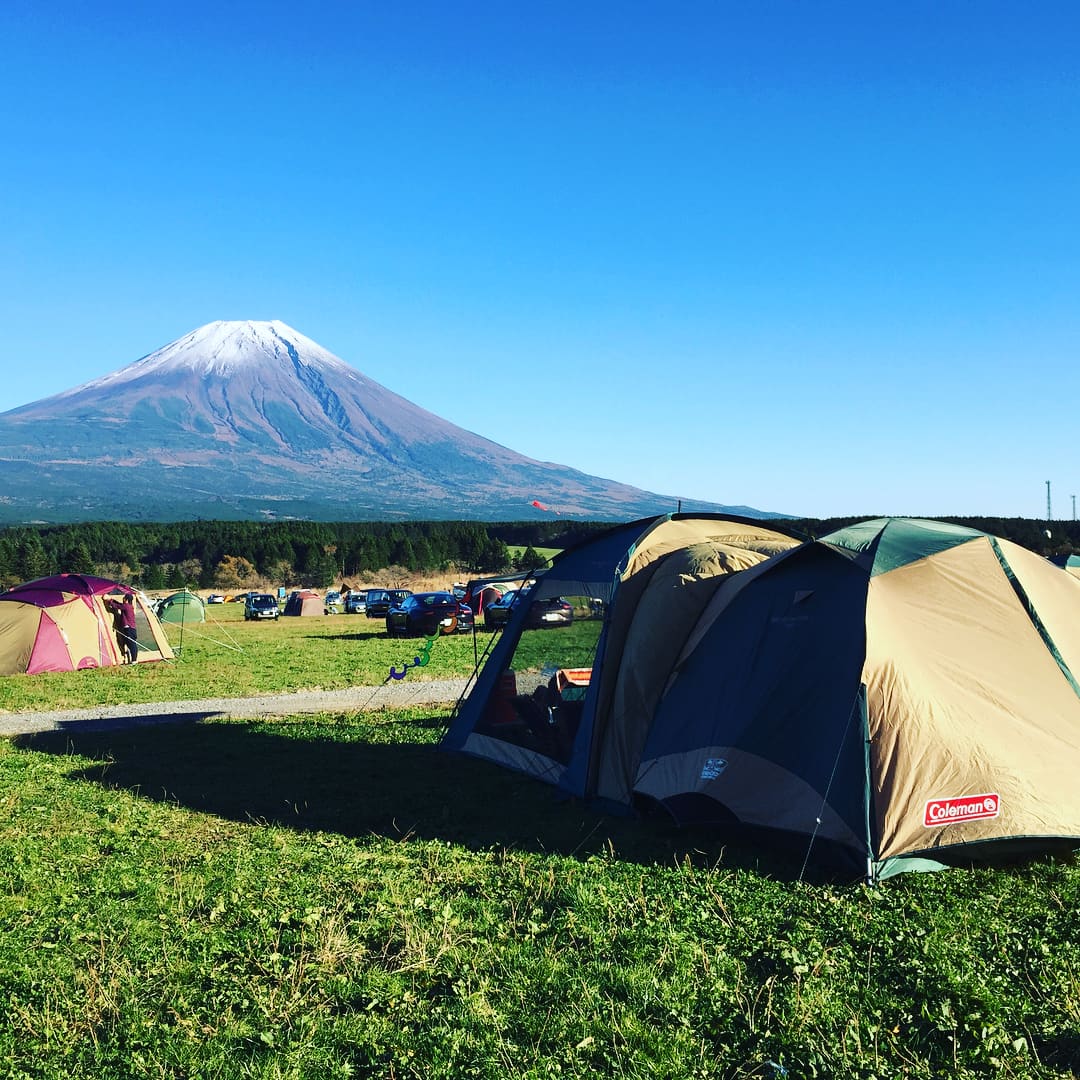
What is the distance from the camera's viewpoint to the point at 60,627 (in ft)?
63.3

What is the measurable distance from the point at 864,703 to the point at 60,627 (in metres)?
17.2

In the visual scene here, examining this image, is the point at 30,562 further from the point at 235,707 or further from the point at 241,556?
the point at 235,707

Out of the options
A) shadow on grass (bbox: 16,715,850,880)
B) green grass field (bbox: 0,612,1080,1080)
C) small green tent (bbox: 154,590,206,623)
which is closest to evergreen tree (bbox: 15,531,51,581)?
small green tent (bbox: 154,590,206,623)

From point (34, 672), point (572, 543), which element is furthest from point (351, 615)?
point (572, 543)

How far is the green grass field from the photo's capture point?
407 cm

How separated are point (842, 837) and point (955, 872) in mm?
748

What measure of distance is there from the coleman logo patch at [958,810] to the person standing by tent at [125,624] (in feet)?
59.6

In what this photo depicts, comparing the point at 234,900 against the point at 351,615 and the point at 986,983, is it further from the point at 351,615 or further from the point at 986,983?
the point at 351,615

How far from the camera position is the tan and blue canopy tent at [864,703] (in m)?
5.98

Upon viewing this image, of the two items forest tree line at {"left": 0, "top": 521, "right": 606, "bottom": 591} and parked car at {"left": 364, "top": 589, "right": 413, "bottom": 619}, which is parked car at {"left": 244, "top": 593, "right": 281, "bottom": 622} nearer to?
parked car at {"left": 364, "top": 589, "right": 413, "bottom": 619}

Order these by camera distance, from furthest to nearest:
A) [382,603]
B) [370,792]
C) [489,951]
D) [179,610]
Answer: [382,603], [179,610], [370,792], [489,951]

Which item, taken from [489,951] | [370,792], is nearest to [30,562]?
[370,792]

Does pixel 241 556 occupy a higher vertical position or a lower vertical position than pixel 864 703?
lower

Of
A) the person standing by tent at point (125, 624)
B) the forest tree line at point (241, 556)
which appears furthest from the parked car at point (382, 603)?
the person standing by tent at point (125, 624)
